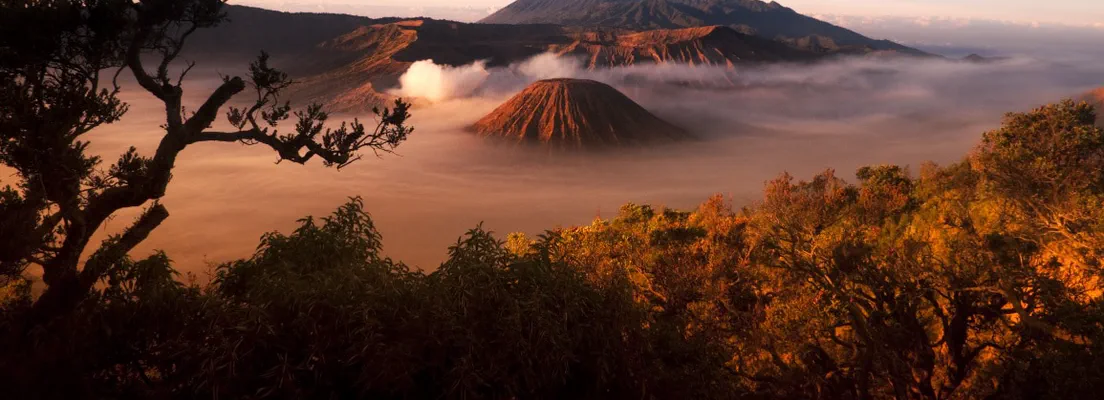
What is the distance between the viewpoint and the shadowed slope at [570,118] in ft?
519

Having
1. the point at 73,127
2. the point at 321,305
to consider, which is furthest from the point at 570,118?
the point at 321,305

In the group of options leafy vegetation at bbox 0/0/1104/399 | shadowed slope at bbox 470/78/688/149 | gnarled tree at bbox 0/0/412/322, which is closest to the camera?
leafy vegetation at bbox 0/0/1104/399

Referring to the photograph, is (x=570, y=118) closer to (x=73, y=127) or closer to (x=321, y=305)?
(x=73, y=127)

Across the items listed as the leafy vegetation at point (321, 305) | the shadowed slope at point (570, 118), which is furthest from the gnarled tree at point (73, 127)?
the shadowed slope at point (570, 118)

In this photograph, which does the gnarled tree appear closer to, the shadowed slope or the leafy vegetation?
the leafy vegetation

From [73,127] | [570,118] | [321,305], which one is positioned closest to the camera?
[321,305]

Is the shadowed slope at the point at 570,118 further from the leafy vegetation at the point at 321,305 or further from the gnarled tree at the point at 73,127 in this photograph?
the gnarled tree at the point at 73,127

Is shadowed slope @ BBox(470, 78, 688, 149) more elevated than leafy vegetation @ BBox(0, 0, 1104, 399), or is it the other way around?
leafy vegetation @ BBox(0, 0, 1104, 399)

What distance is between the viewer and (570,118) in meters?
160

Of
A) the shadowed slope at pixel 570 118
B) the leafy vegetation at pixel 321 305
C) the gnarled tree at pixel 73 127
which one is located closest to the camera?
the leafy vegetation at pixel 321 305

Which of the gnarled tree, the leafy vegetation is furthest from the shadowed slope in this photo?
the gnarled tree

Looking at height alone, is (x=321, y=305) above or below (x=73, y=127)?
below

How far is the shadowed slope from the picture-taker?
158m

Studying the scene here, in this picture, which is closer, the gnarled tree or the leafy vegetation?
the leafy vegetation
